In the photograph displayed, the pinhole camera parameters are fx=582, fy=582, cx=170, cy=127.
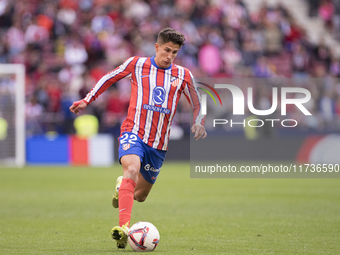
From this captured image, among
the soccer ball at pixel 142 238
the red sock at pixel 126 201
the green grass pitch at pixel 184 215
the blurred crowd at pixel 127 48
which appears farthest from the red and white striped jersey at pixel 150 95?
the blurred crowd at pixel 127 48

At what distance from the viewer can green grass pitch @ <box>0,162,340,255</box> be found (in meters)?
5.85

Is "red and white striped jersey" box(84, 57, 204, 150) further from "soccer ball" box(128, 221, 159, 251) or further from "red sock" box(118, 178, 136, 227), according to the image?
"soccer ball" box(128, 221, 159, 251)

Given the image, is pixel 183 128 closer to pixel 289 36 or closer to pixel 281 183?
pixel 281 183

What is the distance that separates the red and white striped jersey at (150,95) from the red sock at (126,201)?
53 cm

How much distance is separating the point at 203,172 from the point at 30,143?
214 inches

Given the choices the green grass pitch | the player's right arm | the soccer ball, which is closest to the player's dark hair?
the player's right arm

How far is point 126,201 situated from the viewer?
5.62 m

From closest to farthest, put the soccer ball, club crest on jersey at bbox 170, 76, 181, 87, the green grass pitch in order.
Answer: the soccer ball < the green grass pitch < club crest on jersey at bbox 170, 76, 181, 87

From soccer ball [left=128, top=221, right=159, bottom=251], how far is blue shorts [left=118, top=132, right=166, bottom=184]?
76cm

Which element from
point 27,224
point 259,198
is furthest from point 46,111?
point 27,224

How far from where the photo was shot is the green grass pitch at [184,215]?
5.85m

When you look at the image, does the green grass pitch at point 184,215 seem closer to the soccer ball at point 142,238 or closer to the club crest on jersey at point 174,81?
the soccer ball at point 142,238

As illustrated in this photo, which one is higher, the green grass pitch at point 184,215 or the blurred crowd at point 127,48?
the blurred crowd at point 127,48

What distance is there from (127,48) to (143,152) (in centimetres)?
1515
